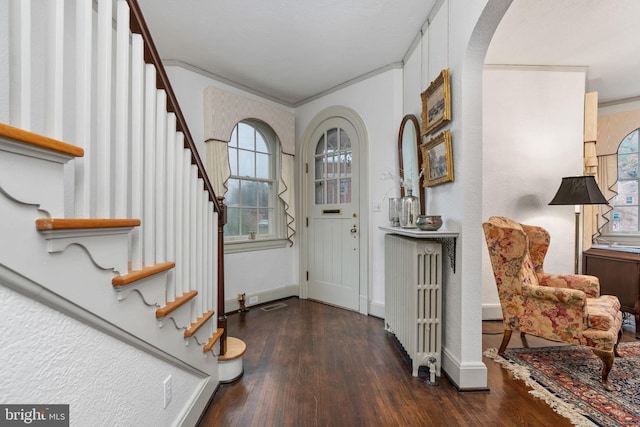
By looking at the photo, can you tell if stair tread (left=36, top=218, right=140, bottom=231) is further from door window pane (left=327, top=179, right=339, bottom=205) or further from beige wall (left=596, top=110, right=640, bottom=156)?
beige wall (left=596, top=110, right=640, bottom=156)

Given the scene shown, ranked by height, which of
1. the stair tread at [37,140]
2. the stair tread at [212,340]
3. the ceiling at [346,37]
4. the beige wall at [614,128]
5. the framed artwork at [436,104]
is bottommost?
the stair tread at [212,340]

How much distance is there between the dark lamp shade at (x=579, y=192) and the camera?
2.69 metres

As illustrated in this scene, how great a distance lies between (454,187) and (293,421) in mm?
1782

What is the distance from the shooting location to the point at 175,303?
1.32 metres

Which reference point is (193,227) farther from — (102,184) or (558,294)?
(558,294)

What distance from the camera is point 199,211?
1.67m

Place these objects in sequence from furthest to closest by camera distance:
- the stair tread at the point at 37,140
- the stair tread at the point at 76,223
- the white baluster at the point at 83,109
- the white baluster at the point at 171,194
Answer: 1. the white baluster at the point at 171,194
2. the white baluster at the point at 83,109
3. the stair tread at the point at 76,223
4. the stair tread at the point at 37,140

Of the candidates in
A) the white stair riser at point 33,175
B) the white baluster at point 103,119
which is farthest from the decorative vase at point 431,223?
the white stair riser at point 33,175

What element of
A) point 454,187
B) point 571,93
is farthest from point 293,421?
point 571,93

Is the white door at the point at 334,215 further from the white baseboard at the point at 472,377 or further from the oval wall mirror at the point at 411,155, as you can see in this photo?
the white baseboard at the point at 472,377

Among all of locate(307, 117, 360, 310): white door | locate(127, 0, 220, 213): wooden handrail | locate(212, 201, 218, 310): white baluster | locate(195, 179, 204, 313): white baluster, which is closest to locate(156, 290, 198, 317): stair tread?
locate(195, 179, 204, 313): white baluster

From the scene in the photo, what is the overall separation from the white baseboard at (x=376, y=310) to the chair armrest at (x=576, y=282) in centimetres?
148

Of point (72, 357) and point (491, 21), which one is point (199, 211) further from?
point (491, 21)

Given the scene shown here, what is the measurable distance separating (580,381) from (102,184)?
9.55 feet
